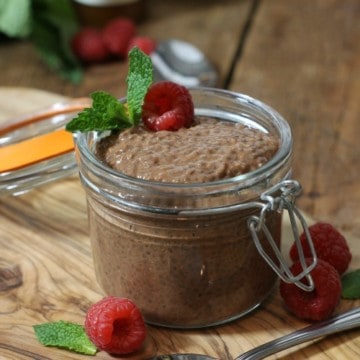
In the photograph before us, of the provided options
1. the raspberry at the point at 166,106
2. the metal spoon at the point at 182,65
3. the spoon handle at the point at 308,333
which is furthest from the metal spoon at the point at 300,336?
the metal spoon at the point at 182,65

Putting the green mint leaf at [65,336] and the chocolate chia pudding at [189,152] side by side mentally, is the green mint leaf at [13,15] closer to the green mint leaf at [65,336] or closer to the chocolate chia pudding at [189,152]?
the chocolate chia pudding at [189,152]

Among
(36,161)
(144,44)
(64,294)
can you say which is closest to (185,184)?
(64,294)

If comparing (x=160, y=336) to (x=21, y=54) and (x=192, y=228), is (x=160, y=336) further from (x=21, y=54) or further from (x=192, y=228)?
(x=21, y=54)

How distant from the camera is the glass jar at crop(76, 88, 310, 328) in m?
1.03

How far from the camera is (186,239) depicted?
105 cm

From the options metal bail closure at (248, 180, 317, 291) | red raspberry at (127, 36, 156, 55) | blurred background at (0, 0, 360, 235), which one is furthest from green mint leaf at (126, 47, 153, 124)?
red raspberry at (127, 36, 156, 55)

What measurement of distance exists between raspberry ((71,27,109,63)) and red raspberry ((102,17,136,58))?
2 cm

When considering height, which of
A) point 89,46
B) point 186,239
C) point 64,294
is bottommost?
point 89,46

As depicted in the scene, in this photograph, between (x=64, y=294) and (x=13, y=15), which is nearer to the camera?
(x=64, y=294)

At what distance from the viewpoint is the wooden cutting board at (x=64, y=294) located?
3.59 feet

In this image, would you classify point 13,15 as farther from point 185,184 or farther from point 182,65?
point 185,184

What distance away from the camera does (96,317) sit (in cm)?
106

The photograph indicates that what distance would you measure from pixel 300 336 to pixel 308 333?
0.04 ft

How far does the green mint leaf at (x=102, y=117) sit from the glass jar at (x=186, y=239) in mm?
26
